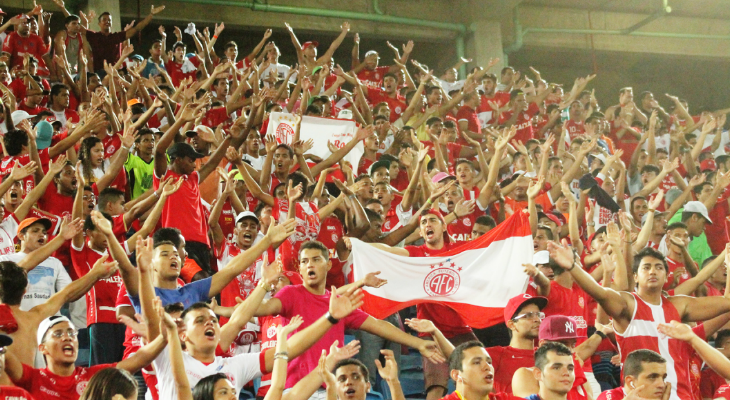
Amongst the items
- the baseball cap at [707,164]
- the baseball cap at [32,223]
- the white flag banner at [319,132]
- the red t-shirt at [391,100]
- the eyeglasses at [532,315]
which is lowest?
the eyeglasses at [532,315]

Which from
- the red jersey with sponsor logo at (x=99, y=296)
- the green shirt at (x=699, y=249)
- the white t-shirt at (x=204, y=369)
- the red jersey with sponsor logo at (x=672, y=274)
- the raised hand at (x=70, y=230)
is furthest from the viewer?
the green shirt at (x=699, y=249)

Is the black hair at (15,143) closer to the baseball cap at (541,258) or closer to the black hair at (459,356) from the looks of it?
the baseball cap at (541,258)

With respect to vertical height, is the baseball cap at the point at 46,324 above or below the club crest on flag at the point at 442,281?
below

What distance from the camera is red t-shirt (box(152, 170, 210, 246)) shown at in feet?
24.7

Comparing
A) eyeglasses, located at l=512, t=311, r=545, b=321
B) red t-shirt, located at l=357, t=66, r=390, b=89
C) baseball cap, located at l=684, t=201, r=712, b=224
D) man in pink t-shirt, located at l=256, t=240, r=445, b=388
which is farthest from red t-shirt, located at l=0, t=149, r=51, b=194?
baseball cap, located at l=684, t=201, r=712, b=224

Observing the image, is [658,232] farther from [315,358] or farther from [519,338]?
[315,358]

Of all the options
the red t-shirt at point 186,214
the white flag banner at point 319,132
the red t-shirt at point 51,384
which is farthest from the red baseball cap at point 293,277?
the white flag banner at point 319,132

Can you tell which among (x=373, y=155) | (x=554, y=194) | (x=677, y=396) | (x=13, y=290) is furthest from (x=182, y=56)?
(x=677, y=396)

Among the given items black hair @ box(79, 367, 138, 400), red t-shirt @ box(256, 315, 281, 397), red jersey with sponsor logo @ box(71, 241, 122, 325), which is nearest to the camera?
black hair @ box(79, 367, 138, 400)

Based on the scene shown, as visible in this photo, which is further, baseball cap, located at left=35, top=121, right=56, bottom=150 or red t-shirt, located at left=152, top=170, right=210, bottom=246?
baseball cap, located at left=35, top=121, right=56, bottom=150

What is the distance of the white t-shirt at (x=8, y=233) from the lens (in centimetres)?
705

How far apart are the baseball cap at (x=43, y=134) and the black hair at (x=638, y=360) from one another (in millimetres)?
5808

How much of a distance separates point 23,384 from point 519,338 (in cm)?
320

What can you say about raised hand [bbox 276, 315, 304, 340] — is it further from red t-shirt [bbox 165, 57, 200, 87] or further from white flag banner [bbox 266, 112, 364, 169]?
red t-shirt [bbox 165, 57, 200, 87]
